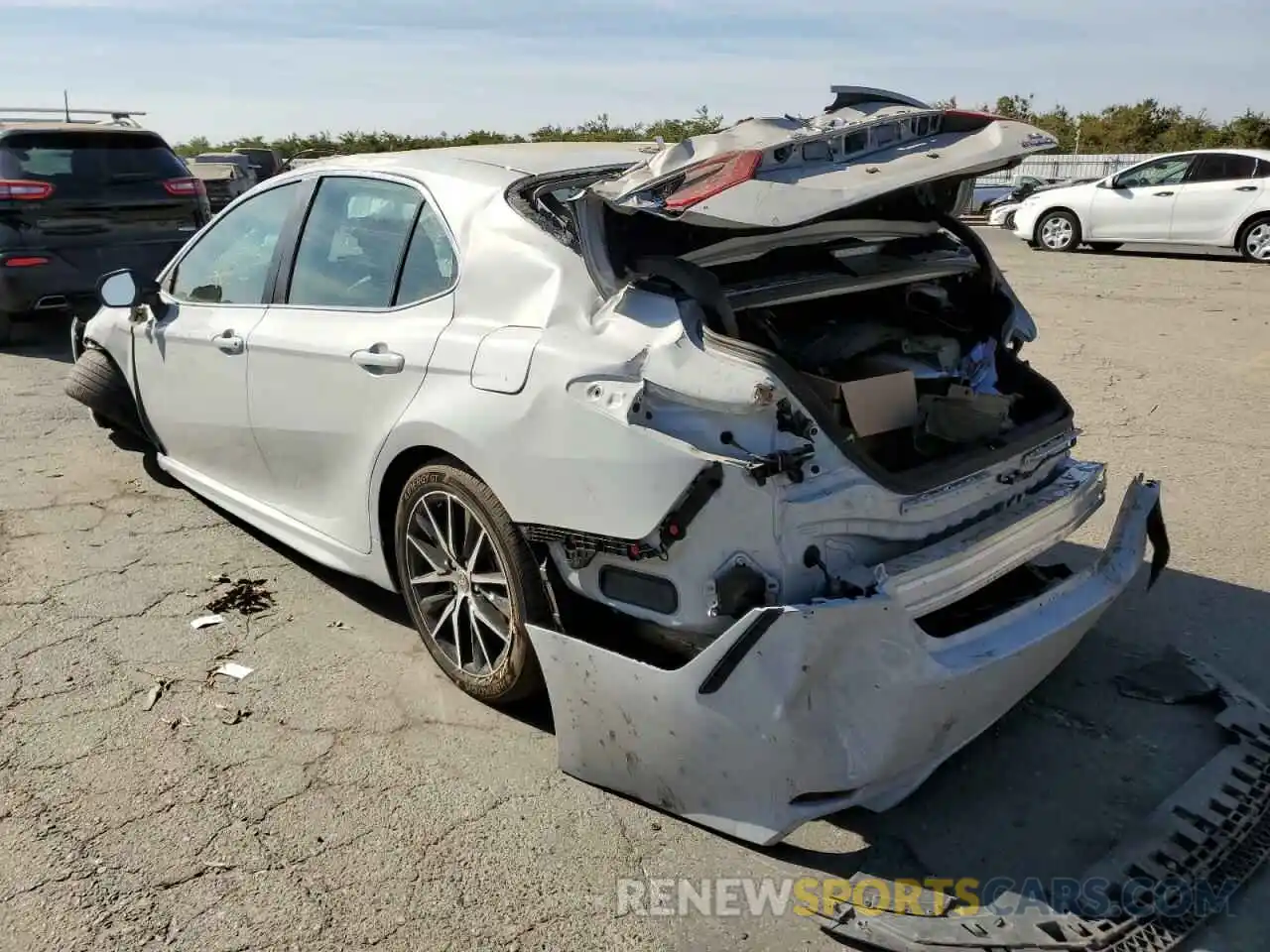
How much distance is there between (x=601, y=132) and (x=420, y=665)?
36999 millimetres

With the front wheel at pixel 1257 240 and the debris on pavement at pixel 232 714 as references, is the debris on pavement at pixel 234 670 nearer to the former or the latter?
the debris on pavement at pixel 232 714

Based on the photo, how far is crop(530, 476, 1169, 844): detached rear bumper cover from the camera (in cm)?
245

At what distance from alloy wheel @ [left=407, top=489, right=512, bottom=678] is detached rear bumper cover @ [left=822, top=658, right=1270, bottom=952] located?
1.33 metres

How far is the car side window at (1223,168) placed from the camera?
14.2 meters

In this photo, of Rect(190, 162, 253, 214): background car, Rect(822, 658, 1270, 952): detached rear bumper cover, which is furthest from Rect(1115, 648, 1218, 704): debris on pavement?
Rect(190, 162, 253, 214): background car

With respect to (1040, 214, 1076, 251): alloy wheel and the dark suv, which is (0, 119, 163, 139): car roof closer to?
the dark suv

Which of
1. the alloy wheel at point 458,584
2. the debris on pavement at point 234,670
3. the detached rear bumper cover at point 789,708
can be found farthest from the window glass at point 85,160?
the detached rear bumper cover at point 789,708

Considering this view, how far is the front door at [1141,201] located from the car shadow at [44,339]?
13.8 meters

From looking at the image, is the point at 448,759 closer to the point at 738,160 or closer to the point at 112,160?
the point at 738,160

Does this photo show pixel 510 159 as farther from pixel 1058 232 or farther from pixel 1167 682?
pixel 1058 232

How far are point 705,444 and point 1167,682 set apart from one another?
2006mm

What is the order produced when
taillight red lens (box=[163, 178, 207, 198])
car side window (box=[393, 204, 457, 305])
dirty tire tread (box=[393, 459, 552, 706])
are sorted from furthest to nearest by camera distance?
taillight red lens (box=[163, 178, 207, 198]) → car side window (box=[393, 204, 457, 305]) → dirty tire tread (box=[393, 459, 552, 706])

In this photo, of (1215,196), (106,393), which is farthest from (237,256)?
(1215,196)

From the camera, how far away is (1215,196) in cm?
1438
